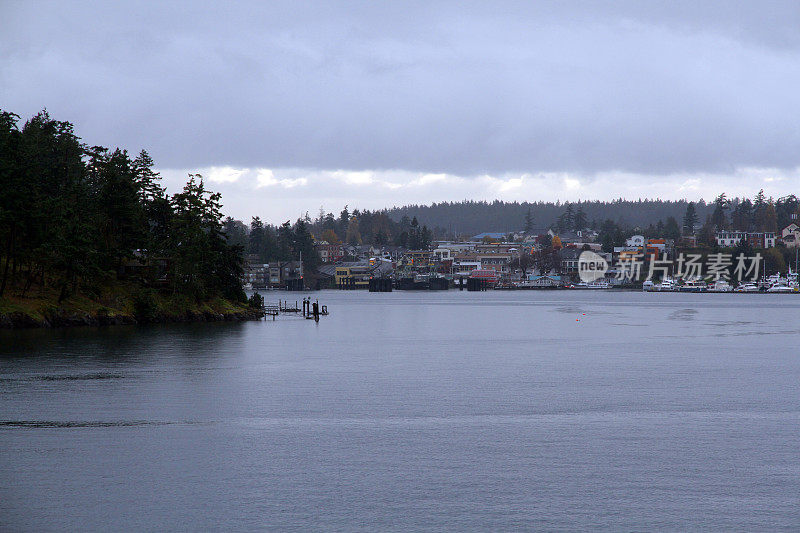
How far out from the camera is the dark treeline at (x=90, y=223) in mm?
86562

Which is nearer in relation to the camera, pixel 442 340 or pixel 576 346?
pixel 576 346

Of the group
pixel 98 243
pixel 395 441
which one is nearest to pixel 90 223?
pixel 98 243

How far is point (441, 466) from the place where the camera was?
25.1 metres

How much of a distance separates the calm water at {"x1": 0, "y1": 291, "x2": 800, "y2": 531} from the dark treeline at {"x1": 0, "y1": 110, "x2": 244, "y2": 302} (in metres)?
28.5

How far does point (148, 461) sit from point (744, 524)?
17.1 metres

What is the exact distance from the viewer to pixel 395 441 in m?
28.9

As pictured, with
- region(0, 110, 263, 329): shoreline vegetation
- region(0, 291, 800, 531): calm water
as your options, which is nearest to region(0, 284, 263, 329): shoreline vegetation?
region(0, 110, 263, 329): shoreline vegetation

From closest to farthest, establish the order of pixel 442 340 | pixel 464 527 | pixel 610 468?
1. pixel 464 527
2. pixel 610 468
3. pixel 442 340

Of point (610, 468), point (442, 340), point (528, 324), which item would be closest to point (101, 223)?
point (442, 340)

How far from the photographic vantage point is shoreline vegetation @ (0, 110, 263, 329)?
8638 cm

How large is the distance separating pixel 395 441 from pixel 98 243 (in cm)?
Result: 7587

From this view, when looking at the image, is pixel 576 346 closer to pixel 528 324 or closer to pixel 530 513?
pixel 528 324

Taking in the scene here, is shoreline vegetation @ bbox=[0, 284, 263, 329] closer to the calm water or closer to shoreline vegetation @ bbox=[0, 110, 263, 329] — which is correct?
shoreline vegetation @ bbox=[0, 110, 263, 329]

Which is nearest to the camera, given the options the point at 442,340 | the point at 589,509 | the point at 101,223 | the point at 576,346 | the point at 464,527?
the point at 464,527
